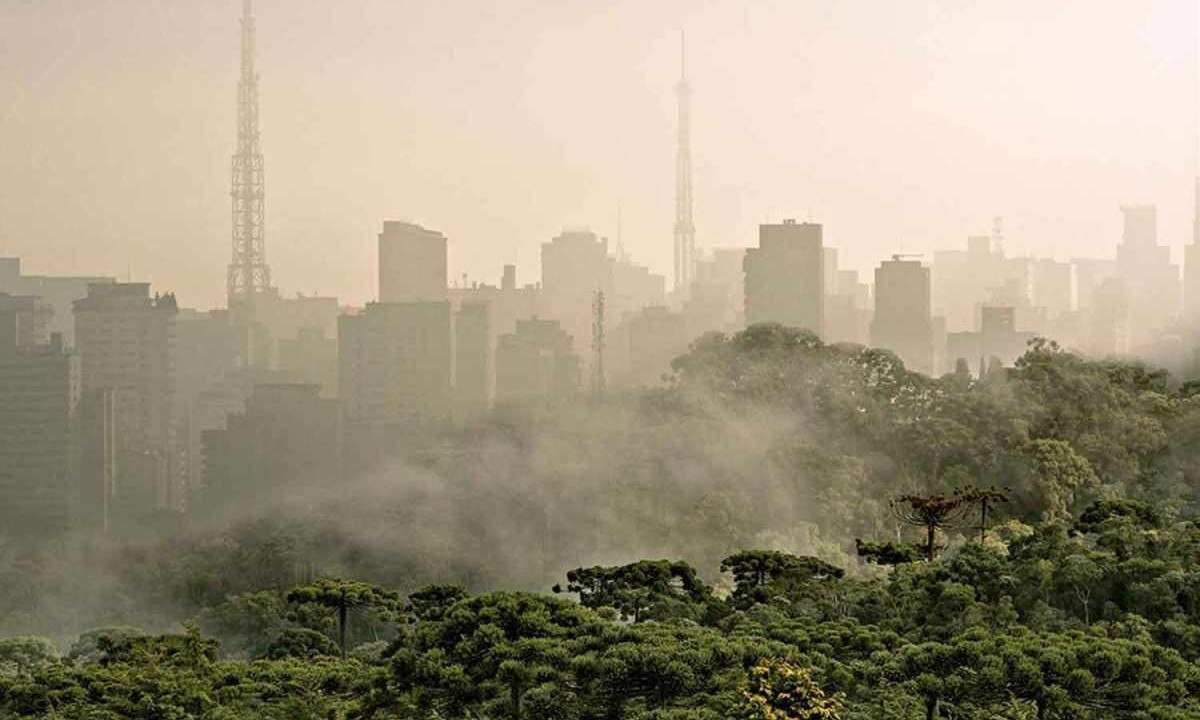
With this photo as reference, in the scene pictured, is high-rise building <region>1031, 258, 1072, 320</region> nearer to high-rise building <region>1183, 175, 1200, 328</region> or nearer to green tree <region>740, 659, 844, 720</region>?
high-rise building <region>1183, 175, 1200, 328</region>

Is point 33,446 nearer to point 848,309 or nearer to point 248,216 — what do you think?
point 248,216

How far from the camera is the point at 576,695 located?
46.1 ft

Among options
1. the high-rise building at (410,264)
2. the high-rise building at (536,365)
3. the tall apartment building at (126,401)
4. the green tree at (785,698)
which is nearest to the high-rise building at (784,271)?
the high-rise building at (536,365)

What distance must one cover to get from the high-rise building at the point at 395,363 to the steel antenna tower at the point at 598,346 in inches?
153

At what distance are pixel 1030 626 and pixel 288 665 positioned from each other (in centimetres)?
826

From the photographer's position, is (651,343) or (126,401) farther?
(651,343)

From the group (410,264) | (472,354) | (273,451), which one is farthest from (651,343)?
(273,451)

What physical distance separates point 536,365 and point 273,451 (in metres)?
7.75

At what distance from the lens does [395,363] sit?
42.4 metres

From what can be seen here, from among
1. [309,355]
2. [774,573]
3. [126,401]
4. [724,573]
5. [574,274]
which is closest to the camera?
[774,573]

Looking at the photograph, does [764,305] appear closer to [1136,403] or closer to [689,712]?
[1136,403]

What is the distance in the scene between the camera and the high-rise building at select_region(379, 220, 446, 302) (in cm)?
4391

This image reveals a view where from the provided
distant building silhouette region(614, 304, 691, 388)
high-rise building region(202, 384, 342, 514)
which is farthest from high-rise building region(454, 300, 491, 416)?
distant building silhouette region(614, 304, 691, 388)

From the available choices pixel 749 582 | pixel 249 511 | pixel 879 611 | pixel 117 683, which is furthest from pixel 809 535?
pixel 117 683
